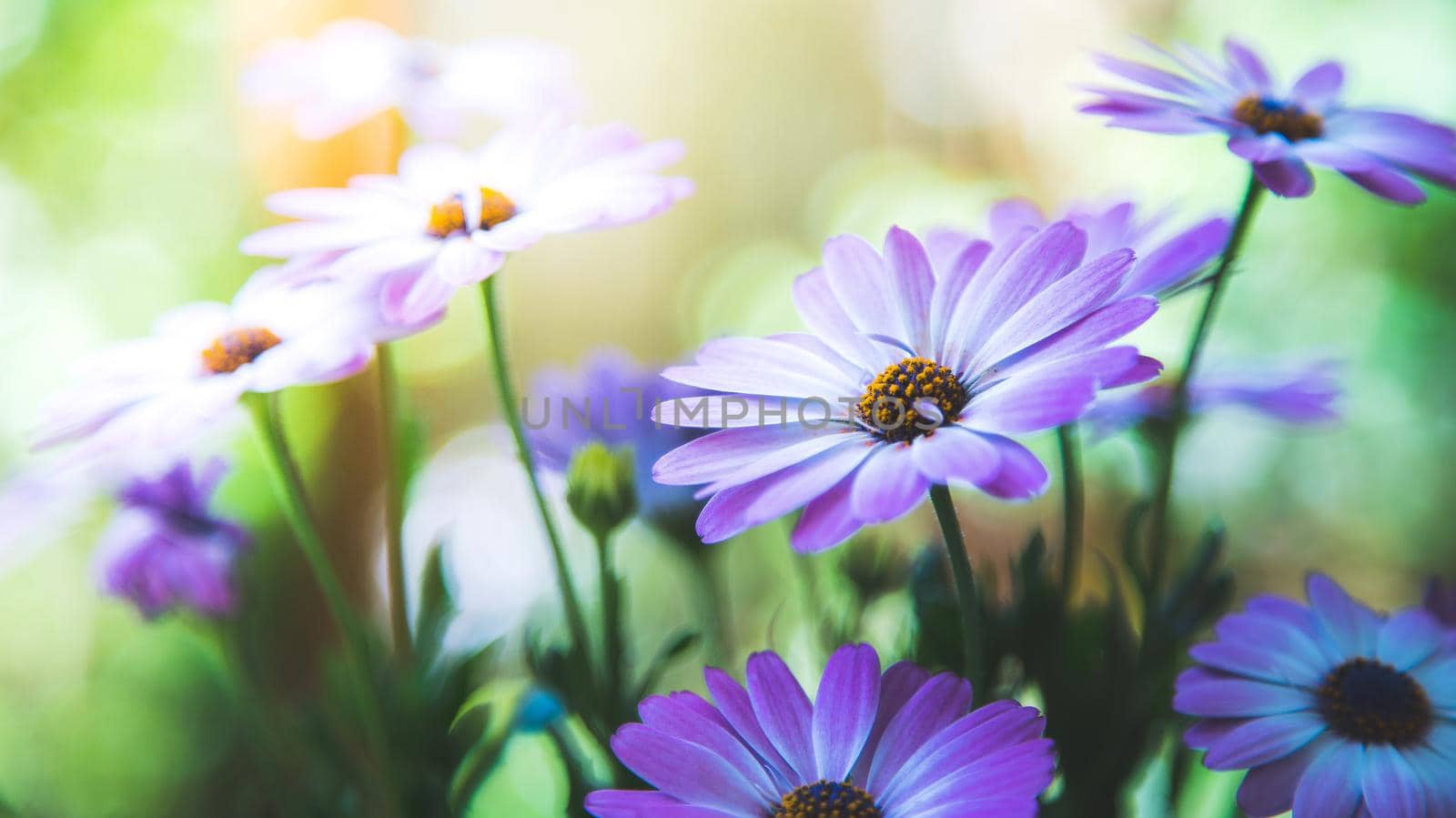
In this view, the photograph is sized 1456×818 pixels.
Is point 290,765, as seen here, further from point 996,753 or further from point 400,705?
point 996,753

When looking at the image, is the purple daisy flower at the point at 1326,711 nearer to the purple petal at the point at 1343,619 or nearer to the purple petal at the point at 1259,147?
the purple petal at the point at 1343,619

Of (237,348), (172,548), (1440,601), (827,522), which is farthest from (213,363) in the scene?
(1440,601)

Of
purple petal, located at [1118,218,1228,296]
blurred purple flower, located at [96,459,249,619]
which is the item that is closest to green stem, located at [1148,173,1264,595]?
purple petal, located at [1118,218,1228,296]

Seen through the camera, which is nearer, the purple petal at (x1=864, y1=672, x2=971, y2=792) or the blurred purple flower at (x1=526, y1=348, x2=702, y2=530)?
the purple petal at (x1=864, y1=672, x2=971, y2=792)

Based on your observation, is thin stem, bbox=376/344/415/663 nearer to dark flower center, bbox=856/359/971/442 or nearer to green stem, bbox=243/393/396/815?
green stem, bbox=243/393/396/815

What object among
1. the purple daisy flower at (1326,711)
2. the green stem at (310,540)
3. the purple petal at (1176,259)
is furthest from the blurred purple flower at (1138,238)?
the green stem at (310,540)

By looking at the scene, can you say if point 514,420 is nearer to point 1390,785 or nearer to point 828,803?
point 828,803
